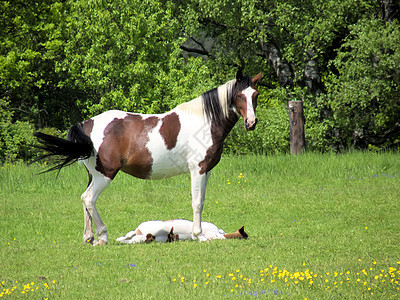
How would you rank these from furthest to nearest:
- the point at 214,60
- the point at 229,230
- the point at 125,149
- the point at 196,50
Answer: the point at 196,50
the point at 214,60
the point at 229,230
the point at 125,149

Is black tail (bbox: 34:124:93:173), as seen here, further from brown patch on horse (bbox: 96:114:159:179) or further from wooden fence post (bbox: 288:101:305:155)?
wooden fence post (bbox: 288:101:305:155)

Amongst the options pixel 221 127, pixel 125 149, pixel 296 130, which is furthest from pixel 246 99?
pixel 296 130

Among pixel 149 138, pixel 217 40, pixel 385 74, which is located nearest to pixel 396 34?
pixel 385 74

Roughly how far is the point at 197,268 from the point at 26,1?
24.2 meters

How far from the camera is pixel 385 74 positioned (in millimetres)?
22062

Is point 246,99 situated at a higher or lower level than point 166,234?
higher

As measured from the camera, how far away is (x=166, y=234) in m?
9.46

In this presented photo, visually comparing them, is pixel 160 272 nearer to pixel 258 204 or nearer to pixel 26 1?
pixel 258 204

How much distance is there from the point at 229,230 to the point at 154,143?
2.74m

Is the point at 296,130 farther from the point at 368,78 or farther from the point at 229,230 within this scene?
the point at 229,230

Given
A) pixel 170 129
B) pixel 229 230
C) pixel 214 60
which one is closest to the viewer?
pixel 170 129

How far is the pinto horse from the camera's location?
900cm

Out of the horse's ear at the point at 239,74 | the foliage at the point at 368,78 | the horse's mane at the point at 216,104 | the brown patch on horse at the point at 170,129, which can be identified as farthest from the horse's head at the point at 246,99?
the foliage at the point at 368,78

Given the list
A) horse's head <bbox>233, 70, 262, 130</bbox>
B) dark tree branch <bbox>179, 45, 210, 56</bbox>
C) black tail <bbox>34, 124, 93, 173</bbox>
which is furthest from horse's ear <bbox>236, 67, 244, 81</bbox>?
dark tree branch <bbox>179, 45, 210, 56</bbox>
